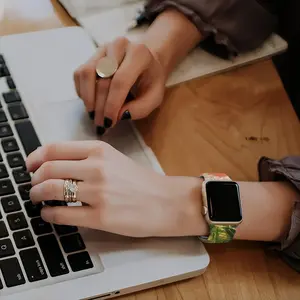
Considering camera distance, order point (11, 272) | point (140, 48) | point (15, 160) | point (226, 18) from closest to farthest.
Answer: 1. point (11, 272)
2. point (15, 160)
3. point (140, 48)
4. point (226, 18)

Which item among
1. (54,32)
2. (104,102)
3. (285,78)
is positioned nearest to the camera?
(104,102)

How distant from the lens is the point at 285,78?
1.13 meters

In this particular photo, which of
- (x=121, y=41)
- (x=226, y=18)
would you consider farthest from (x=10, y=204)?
(x=226, y=18)

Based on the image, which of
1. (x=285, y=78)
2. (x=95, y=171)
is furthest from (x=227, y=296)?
(x=285, y=78)

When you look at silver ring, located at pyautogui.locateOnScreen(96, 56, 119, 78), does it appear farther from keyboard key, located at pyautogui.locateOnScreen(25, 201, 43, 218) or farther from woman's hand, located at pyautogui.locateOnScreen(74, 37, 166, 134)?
keyboard key, located at pyautogui.locateOnScreen(25, 201, 43, 218)

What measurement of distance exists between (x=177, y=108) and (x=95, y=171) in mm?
224

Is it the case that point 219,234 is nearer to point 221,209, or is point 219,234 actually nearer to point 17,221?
point 221,209

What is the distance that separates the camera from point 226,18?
3.01 feet

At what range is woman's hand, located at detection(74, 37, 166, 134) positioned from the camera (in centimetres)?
76

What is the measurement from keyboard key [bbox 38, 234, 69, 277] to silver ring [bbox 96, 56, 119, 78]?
238 mm

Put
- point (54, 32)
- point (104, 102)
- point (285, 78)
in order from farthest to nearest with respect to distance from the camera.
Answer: point (285, 78) < point (54, 32) < point (104, 102)

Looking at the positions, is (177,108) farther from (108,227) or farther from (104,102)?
(108,227)

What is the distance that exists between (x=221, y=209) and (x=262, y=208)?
2.7 inches

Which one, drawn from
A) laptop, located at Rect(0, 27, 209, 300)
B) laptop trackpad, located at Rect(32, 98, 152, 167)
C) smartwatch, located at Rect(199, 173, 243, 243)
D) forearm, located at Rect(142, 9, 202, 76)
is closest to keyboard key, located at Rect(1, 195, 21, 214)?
laptop, located at Rect(0, 27, 209, 300)
